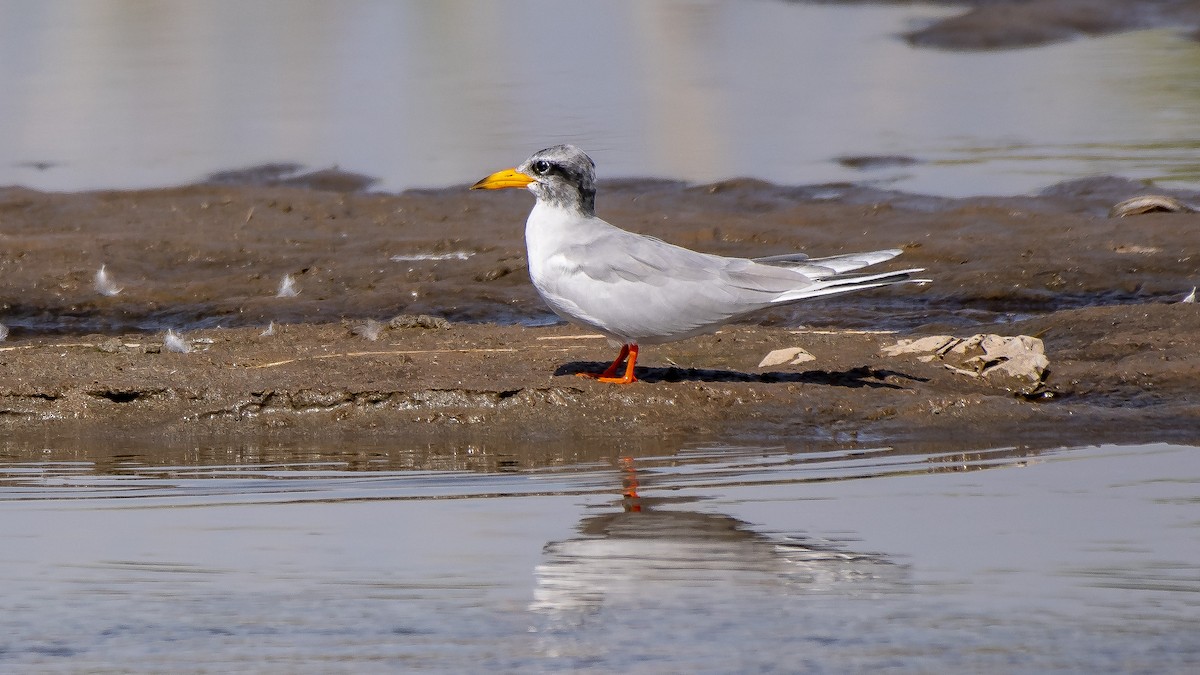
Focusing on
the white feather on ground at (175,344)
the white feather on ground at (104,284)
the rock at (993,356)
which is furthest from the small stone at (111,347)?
the rock at (993,356)

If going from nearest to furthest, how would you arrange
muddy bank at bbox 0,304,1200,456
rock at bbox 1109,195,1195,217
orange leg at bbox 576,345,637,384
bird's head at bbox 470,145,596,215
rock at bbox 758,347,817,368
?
muddy bank at bbox 0,304,1200,456 → orange leg at bbox 576,345,637,384 → bird's head at bbox 470,145,596,215 → rock at bbox 758,347,817,368 → rock at bbox 1109,195,1195,217

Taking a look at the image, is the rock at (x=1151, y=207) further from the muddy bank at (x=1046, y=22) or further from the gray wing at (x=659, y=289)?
the muddy bank at (x=1046, y=22)

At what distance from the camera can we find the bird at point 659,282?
6660 mm

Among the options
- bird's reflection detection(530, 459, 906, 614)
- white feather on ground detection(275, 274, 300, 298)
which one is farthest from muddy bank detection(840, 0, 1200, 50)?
bird's reflection detection(530, 459, 906, 614)

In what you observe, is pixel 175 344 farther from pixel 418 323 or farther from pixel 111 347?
pixel 418 323

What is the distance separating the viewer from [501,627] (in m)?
4.09

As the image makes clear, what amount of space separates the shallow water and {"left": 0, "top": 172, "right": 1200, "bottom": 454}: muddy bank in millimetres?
540

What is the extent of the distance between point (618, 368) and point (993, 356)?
1.50 metres

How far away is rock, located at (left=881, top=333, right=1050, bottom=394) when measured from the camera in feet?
23.3

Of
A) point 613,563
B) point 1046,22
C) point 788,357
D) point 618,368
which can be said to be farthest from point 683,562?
point 1046,22

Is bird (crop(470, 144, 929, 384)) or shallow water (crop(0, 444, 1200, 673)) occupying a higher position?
bird (crop(470, 144, 929, 384))

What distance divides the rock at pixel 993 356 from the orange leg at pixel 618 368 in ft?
3.92

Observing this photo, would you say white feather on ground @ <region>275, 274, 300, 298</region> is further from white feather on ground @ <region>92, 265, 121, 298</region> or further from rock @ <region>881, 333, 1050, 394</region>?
rock @ <region>881, 333, 1050, 394</region>

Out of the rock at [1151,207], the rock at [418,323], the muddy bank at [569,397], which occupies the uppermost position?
the rock at [1151,207]
